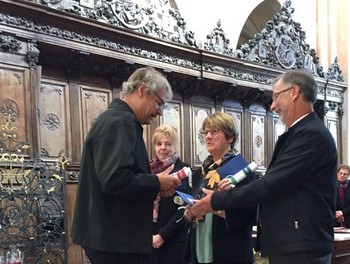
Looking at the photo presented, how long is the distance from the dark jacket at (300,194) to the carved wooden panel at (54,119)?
145 inches

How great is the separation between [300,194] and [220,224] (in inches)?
22.4

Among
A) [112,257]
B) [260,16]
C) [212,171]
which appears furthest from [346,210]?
[260,16]

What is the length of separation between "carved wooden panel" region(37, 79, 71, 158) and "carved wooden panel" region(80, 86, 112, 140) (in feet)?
0.76

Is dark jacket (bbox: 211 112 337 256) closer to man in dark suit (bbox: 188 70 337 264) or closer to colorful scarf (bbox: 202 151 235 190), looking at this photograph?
man in dark suit (bbox: 188 70 337 264)

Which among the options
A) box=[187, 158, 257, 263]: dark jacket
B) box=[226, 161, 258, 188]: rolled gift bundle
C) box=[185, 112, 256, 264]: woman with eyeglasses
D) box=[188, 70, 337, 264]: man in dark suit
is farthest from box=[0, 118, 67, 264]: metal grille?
box=[188, 70, 337, 264]: man in dark suit

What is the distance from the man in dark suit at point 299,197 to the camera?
203cm

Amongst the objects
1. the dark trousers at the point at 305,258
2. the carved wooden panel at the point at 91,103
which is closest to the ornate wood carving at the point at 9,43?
the carved wooden panel at the point at 91,103

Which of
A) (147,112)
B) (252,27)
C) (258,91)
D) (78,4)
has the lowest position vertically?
(147,112)

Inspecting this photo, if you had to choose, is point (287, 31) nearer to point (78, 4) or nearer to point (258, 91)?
point (258, 91)

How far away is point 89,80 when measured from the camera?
5.88 m

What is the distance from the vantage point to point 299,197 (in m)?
2.07

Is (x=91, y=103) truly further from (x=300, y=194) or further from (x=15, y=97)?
(x=300, y=194)

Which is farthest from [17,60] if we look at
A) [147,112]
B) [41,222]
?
[147,112]

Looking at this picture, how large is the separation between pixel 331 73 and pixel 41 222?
7.26 m
